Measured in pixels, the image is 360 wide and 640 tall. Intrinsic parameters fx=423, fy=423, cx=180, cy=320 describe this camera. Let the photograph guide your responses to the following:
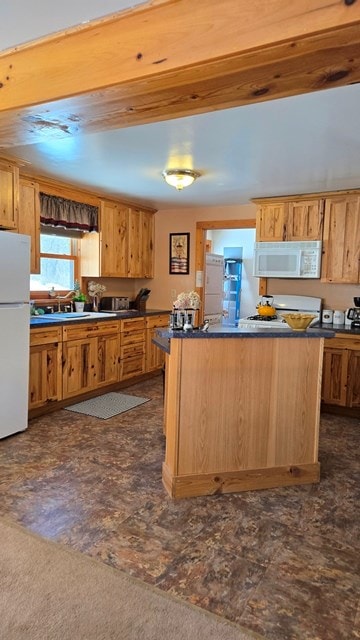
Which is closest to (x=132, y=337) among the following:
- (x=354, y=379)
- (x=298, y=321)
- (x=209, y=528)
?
(x=354, y=379)

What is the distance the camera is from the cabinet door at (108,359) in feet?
15.8

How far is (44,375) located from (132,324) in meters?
1.51

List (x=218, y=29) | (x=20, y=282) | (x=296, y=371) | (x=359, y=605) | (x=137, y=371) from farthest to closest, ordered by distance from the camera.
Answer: (x=137, y=371), (x=20, y=282), (x=296, y=371), (x=359, y=605), (x=218, y=29)

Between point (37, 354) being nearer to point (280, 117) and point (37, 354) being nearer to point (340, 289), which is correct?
point (280, 117)

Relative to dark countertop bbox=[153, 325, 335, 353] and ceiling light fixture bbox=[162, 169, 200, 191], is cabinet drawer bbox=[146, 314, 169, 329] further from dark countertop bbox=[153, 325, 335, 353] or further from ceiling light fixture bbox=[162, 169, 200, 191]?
dark countertop bbox=[153, 325, 335, 353]

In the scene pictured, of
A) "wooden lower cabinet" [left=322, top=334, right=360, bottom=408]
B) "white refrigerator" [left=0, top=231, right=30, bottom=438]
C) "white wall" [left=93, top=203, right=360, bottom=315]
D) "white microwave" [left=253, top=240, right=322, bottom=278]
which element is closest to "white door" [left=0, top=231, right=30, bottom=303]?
"white refrigerator" [left=0, top=231, right=30, bottom=438]

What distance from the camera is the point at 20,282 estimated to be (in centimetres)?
350

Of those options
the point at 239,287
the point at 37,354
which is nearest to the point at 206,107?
the point at 37,354

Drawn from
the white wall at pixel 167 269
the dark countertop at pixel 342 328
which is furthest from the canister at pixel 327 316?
the white wall at pixel 167 269

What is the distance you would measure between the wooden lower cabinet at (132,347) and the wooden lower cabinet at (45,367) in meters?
1.08

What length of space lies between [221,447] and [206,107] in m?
1.98

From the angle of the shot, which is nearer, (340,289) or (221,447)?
(221,447)

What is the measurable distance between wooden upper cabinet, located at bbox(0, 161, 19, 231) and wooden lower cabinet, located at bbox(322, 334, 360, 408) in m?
3.31

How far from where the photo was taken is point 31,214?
4152 mm
